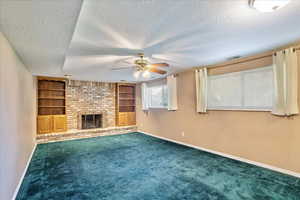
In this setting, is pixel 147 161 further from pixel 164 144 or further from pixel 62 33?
pixel 62 33

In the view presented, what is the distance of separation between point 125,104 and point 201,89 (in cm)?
430

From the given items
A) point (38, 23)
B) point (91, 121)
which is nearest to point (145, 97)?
point (91, 121)

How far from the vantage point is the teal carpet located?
88.1 inches

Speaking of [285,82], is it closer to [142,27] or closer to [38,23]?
[142,27]

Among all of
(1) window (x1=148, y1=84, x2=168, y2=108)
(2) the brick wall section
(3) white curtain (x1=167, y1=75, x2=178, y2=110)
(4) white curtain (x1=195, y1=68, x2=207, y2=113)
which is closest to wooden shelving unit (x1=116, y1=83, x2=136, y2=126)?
(2) the brick wall section

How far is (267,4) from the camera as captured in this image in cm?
150

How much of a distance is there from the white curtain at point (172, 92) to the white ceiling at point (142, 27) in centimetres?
213

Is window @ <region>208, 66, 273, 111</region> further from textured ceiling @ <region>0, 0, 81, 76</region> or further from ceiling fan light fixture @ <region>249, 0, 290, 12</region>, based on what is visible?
textured ceiling @ <region>0, 0, 81, 76</region>

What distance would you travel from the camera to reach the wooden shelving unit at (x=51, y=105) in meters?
5.57

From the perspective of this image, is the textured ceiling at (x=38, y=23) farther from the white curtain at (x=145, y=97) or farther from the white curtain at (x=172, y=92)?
the white curtain at (x=145, y=97)

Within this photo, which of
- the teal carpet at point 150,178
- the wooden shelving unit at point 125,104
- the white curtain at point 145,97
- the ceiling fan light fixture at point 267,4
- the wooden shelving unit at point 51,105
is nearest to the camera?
the ceiling fan light fixture at point 267,4

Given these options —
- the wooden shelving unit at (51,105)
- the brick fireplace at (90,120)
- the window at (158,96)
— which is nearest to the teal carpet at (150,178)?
the wooden shelving unit at (51,105)

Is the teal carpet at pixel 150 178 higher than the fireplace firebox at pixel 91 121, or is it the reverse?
the fireplace firebox at pixel 91 121

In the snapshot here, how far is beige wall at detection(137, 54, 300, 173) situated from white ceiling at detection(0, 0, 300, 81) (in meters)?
1.29
